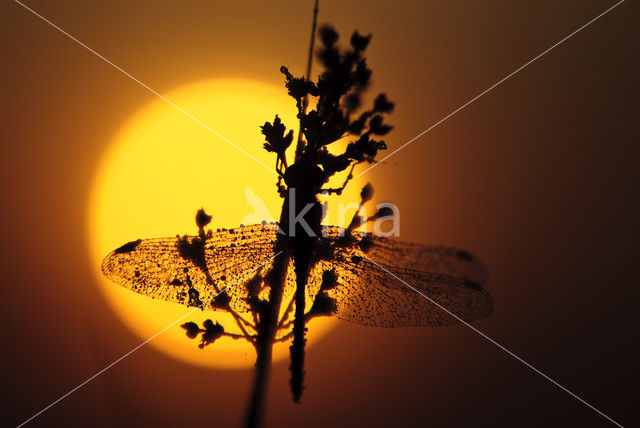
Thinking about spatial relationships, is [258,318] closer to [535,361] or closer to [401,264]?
[401,264]

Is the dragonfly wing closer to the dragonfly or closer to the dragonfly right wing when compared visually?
the dragonfly

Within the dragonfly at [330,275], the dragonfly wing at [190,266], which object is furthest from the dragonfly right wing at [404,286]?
the dragonfly wing at [190,266]

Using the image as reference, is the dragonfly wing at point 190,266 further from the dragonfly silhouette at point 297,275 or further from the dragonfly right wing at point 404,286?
the dragonfly right wing at point 404,286

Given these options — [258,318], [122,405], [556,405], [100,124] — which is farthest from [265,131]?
[556,405]

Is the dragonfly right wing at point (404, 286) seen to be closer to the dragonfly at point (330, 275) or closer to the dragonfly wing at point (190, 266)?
the dragonfly at point (330, 275)

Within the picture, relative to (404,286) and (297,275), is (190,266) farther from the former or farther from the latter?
(404,286)

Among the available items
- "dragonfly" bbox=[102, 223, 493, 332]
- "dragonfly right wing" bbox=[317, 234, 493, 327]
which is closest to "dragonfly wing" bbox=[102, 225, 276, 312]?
"dragonfly" bbox=[102, 223, 493, 332]
